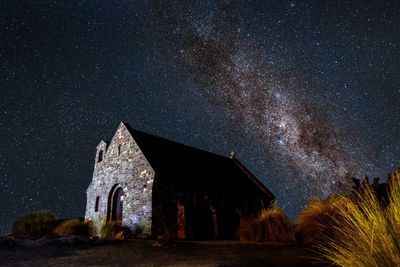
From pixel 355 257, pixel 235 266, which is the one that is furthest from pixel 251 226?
pixel 355 257

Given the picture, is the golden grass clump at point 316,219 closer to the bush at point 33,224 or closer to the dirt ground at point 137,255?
the dirt ground at point 137,255

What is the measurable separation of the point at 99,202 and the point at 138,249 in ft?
39.4

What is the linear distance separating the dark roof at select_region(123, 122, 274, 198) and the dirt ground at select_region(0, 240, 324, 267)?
27.8ft

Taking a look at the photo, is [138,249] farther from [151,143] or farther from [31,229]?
[151,143]

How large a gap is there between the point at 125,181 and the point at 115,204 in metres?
1.94

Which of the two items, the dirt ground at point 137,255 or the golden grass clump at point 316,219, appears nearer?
the dirt ground at point 137,255

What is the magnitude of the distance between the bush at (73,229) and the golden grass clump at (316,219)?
1247 cm

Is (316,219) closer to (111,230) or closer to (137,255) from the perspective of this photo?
(137,255)

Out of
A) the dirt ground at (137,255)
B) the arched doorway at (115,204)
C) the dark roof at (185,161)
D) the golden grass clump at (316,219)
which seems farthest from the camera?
the arched doorway at (115,204)

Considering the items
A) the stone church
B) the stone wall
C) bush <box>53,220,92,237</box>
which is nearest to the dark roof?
the stone church

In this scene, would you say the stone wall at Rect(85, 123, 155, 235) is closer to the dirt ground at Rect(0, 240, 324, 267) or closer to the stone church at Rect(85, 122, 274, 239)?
the stone church at Rect(85, 122, 274, 239)

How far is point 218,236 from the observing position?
65.9 feet

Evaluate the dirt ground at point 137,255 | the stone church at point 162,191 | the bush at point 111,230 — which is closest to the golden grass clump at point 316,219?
the dirt ground at point 137,255

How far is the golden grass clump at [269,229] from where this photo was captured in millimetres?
12016
